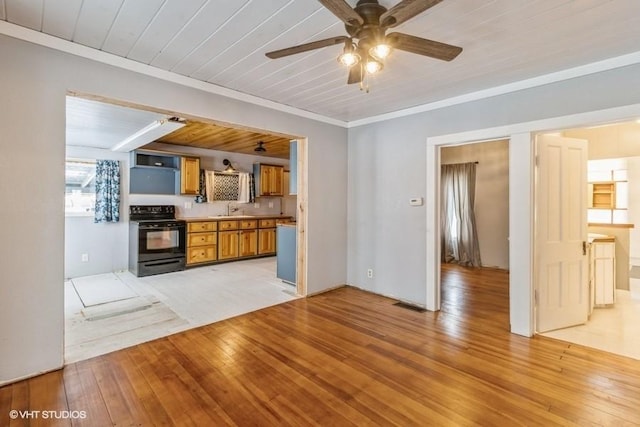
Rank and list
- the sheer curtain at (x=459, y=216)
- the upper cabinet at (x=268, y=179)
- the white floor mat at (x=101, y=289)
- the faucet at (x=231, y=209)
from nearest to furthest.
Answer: the white floor mat at (x=101, y=289)
the sheer curtain at (x=459, y=216)
the faucet at (x=231, y=209)
the upper cabinet at (x=268, y=179)

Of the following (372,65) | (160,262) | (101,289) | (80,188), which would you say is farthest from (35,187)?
(80,188)

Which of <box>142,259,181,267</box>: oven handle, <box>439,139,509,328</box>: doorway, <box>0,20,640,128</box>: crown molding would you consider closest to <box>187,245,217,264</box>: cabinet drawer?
<box>142,259,181,267</box>: oven handle

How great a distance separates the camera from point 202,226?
6086 millimetres

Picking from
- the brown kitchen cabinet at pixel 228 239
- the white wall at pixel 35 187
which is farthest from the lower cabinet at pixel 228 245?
the white wall at pixel 35 187

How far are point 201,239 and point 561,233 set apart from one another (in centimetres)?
569

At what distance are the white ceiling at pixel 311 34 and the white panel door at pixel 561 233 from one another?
932 millimetres

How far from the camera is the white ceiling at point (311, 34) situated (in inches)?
73.5

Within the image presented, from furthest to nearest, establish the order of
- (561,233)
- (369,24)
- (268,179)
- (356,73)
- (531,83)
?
(268,179)
(561,233)
(531,83)
(356,73)
(369,24)

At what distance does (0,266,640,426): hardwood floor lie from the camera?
6.07ft

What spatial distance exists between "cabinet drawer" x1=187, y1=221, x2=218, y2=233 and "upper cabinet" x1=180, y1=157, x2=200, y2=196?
2.27 ft

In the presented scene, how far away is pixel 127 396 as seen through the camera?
2.03m

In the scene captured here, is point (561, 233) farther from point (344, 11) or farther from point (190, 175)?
point (190, 175)

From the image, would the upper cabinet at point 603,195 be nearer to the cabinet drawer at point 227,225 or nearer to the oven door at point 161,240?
the cabinet drawer at point 227,225

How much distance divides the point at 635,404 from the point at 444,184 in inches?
203
